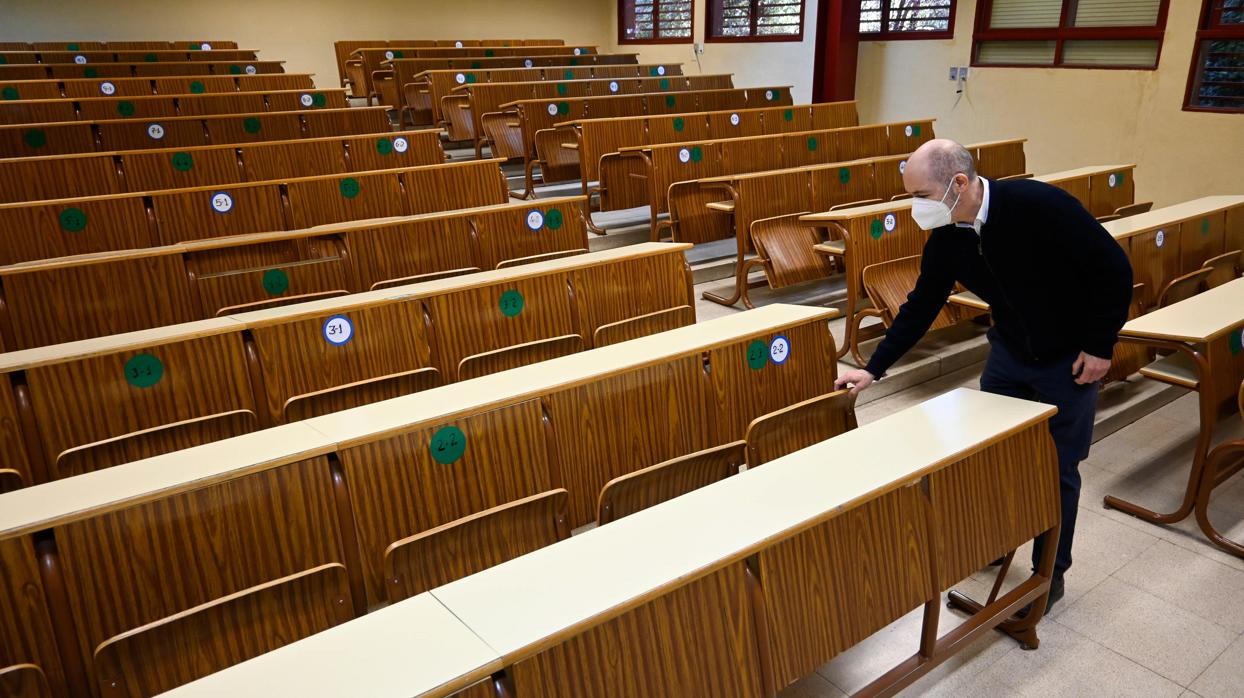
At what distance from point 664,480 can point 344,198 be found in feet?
8.39

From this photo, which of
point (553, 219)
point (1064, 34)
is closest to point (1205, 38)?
point (1064, 34)

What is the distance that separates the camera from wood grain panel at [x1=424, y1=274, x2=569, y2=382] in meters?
2.66

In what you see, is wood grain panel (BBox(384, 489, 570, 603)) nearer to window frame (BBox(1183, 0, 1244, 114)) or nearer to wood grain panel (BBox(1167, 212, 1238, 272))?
→ wood grain panel (BBox(1167, 212, 1238, 272))

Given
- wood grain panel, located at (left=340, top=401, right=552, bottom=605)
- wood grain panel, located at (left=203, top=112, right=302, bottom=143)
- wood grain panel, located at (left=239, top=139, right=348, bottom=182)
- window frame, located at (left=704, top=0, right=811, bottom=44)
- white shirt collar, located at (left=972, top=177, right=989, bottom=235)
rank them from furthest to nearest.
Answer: window frame, located at (left=704, top=0, right=811, bottom=44), wood grain panel, located at (left=203, top=112, right=302, bottom=143), wood grain panel, located at (left=239, top=139, right=348, bottom=182), white shirt collar, located at (left=972, top=177, right=989, bottom=235), wood grain panel, located at (left=340, top=401, right=552, bottom=605)

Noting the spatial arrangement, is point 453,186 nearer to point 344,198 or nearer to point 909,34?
point 344,198

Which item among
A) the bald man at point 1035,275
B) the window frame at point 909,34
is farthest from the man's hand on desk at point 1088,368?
the window frame at point 909,34

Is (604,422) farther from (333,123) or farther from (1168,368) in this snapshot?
(333,123)

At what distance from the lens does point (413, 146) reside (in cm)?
478

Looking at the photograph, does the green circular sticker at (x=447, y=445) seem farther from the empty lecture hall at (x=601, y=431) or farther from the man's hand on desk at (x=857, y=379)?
the man's hand on desk at (x=857, y=379)

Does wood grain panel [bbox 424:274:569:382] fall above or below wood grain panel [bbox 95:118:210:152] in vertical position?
below

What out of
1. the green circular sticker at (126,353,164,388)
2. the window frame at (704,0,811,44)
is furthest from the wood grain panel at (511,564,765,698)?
the window frame at (704,0,811,44)

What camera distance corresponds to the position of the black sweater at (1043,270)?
6.09 ft

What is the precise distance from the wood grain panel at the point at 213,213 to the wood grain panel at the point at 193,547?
7.30 feet

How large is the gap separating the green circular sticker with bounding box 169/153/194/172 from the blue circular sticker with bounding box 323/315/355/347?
231cm
